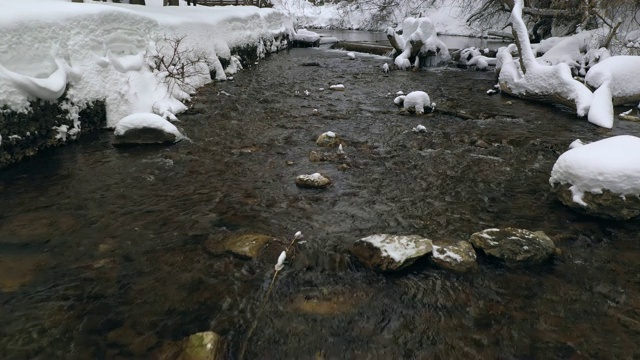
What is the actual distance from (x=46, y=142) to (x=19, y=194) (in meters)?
1.54

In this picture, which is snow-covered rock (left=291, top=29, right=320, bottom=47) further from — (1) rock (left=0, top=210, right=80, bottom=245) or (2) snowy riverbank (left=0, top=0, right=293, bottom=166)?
(1) rock (left=0, top=210, right=80, bottom=245)

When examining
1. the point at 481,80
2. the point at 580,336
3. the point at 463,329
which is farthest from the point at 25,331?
the point at 481,80

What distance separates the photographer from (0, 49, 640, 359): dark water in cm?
280

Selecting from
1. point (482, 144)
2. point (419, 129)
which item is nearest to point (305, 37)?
point (419, 129)

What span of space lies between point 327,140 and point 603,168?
386 centimetres

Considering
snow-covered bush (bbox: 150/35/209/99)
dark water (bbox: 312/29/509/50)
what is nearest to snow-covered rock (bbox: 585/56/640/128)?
snow-covered bush (bbox: 150/35/209/99)

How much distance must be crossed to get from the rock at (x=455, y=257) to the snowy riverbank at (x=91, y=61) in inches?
217

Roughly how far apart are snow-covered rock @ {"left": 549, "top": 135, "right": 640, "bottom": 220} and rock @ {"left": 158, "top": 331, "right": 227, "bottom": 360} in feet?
13.3

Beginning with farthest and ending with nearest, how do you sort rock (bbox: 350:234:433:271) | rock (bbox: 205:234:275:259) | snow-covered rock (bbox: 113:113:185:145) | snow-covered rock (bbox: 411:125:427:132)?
snow-covered rock (bbox: 411:125:427:132) → snow-covered rock (bbox: 113:113:185:145) → rock (bbox: 205:234:275:259) → rock (bbox: 350:234:433:271)

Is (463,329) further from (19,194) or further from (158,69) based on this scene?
(158,69)

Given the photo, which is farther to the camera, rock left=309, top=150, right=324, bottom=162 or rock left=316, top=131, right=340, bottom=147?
rock left=316, top=131, right=340, bottom=147

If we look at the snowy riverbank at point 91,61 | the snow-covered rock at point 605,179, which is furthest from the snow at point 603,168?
the snowy riverbank at point 91,61

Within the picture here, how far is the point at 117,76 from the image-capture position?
711 cm

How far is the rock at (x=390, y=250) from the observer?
3.50 metres
